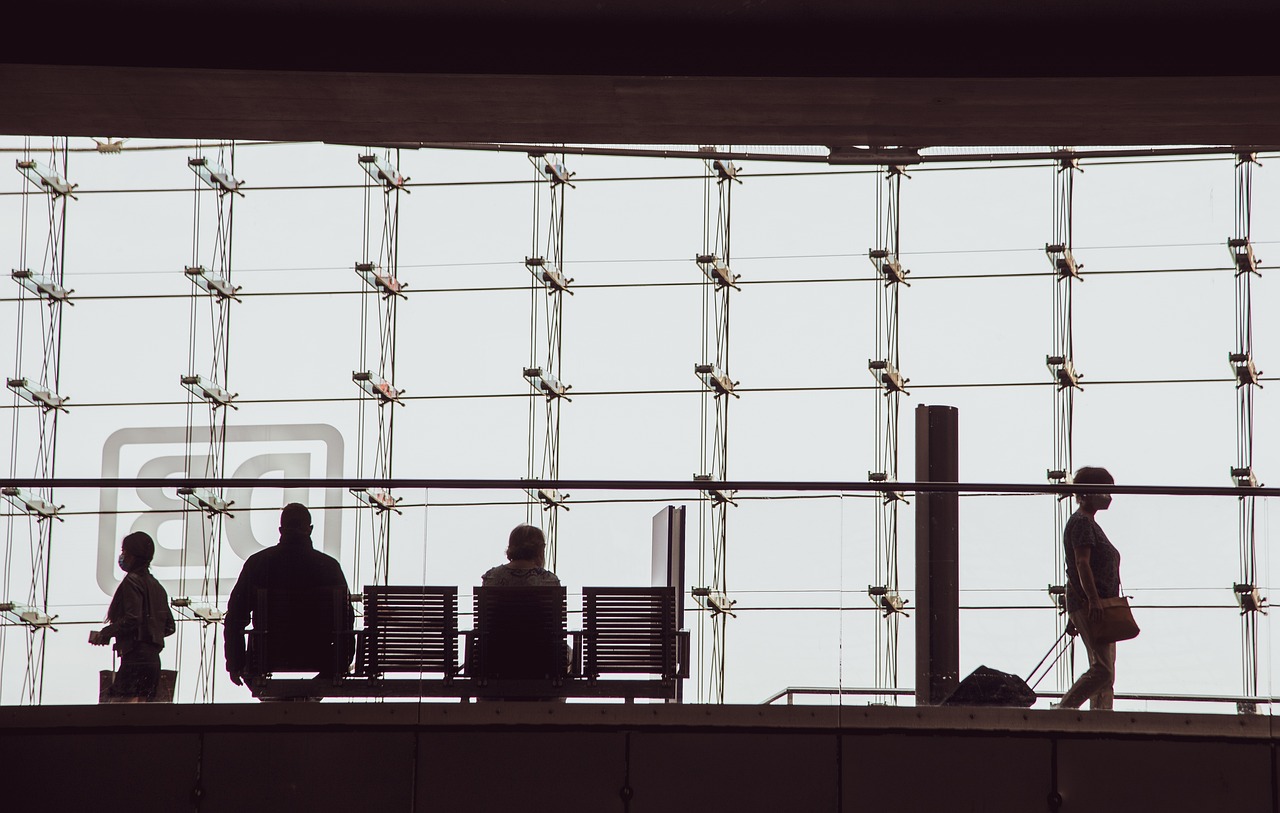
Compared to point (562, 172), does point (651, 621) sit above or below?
below

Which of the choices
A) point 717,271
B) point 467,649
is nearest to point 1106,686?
point 467,649

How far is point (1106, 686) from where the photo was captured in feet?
20.2

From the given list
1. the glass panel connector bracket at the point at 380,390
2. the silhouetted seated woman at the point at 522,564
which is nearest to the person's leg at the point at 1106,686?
the silhouetted seated woman at the point at 522,564

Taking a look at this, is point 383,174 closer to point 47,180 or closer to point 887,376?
point 47,180

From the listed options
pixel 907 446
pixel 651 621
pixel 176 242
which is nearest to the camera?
pixel 651 621

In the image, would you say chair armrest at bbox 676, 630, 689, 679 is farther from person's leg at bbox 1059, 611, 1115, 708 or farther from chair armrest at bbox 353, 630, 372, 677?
person's leg at bbox 1059, 611, 1115, 708

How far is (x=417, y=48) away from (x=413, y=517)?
6.06ft

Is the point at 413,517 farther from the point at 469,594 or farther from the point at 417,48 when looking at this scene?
the point at 417,48

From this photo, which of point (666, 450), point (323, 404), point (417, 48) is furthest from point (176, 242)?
point (417, 48)

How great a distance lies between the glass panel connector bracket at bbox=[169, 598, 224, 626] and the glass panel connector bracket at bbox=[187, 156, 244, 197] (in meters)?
10.2

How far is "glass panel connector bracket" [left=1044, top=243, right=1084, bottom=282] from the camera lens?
14.7 meters

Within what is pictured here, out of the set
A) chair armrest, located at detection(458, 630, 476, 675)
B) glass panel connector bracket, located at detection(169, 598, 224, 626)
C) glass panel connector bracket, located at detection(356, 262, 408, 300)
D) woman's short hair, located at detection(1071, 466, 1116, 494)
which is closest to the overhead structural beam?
woman's short hair, located at detection(1071, 466, 1116, 494)

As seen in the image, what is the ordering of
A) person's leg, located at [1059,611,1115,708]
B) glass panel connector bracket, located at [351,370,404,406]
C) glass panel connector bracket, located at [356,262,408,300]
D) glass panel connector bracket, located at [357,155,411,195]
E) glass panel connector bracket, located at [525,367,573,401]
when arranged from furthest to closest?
1. glass panel connector bracket, located at [357,155,411,195]
2. glass panel connector bracket, located at [356,262,408,300]
3. glass panel connector bracket, located at [351,370,404,406]
4. glass panel connector bracket, located at [525,367,573,401]
5. person's leg, located at [1059,611,1115,708]

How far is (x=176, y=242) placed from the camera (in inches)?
627
